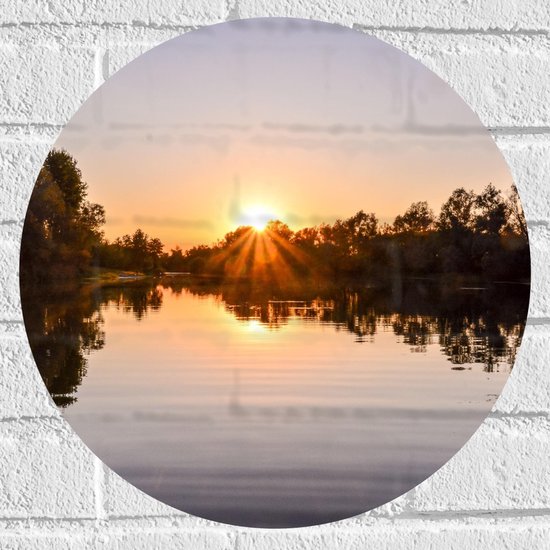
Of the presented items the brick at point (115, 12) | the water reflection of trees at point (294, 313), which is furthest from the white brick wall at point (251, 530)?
the water reflection of trees at point (294, 313)

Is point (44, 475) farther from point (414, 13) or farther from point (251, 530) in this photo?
point (414, 13)

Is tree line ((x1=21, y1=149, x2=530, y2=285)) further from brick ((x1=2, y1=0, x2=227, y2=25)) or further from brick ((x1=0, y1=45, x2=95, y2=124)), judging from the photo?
brick ((x1=2, y1=0, x2=227, y2=25))

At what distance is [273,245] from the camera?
1.32 meters

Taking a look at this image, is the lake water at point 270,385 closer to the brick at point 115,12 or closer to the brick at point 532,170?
the brick at point 532,170

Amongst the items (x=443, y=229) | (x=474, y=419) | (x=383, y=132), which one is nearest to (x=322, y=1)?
(x=383, y=132)

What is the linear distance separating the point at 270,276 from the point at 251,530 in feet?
1.56

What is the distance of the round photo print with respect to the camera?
1.28 metres

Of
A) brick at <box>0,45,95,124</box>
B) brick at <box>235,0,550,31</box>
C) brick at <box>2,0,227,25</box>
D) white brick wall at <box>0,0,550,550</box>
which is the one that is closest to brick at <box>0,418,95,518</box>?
white brick wall at <box>0,0,550,550</box>

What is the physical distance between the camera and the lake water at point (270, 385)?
1.28 metres

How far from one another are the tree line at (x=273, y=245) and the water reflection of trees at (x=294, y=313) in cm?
3

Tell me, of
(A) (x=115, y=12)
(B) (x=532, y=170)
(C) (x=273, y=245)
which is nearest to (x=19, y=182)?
(A) (x=115, y=12)

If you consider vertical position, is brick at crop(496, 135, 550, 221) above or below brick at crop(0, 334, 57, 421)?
above

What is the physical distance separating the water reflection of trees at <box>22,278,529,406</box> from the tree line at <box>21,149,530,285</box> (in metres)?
0.03

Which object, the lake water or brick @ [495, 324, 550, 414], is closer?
the lake water
